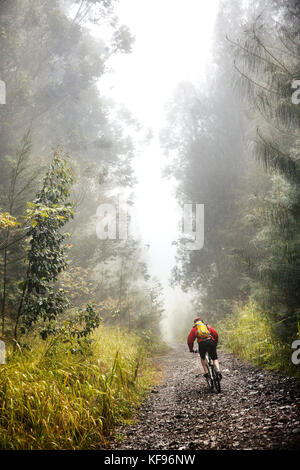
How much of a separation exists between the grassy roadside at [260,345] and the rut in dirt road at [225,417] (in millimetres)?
297

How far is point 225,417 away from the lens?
12.5ft

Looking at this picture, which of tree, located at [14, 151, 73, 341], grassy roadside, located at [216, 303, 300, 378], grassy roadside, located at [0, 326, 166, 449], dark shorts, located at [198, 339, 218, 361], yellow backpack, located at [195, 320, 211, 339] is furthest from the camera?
yellow backpack, located at [195, 320, 211, 339]

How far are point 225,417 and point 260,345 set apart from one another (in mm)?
3533

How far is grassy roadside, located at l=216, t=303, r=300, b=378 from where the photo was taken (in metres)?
5.32

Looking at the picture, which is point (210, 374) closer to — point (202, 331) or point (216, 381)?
point (216, 381)

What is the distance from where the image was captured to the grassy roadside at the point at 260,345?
5.32m

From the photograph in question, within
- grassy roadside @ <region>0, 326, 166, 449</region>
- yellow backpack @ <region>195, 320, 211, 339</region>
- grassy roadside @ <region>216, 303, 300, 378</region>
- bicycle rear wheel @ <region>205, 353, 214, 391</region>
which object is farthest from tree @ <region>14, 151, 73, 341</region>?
grassy roadside @ <region>216, 303, 300, 378</region>

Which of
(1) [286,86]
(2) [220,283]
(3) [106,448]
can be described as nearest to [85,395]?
(3) [106,448]

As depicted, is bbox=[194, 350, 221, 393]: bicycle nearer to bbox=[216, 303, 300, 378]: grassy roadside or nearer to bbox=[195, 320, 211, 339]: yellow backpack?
bbox=[195, 320, 211, 339]: yellow backpack

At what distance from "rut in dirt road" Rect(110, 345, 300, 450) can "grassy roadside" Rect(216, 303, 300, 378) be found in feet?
0.97

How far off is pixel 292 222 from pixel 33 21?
52.0 feet

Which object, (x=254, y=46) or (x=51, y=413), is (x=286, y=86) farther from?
(x=51, y=413)

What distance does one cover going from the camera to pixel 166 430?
375 cm

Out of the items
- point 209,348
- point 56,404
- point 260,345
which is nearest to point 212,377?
point 209,348
